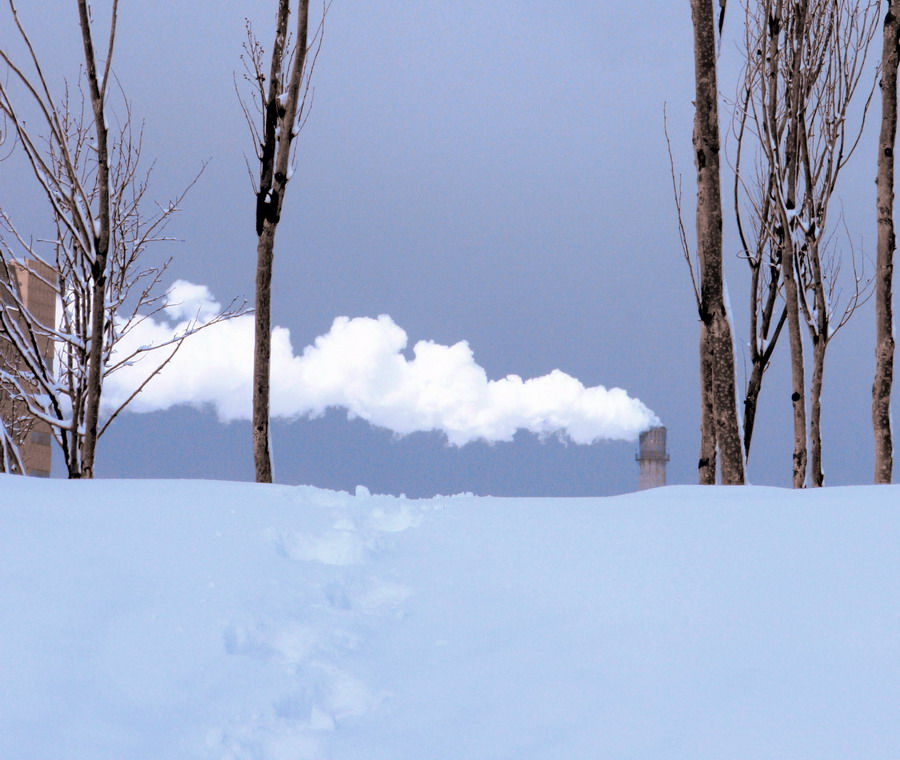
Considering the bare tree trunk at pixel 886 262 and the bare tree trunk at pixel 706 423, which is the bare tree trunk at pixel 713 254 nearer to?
the bare tree trunk at pixel 706 423

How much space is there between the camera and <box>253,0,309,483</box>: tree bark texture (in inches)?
226

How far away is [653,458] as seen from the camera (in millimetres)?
18406

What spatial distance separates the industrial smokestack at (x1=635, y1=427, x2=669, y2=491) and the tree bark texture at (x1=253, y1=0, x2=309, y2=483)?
1385 centimetres

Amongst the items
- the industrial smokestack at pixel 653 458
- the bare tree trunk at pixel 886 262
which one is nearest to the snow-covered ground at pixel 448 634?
the bare tree trunk at pixel 886 262

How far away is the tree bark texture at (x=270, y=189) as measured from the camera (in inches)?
226

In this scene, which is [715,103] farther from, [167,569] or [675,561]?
[167,569]

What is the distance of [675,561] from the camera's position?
106 inches

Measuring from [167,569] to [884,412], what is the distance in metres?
5.61

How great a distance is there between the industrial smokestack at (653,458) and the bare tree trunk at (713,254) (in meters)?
13.7

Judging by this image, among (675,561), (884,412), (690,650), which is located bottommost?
(690,650)

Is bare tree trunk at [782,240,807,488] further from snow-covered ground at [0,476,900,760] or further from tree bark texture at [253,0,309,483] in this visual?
tree bark texture at [253,0,309,483]

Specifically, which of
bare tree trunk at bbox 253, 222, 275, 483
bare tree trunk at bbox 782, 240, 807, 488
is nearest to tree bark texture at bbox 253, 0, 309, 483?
bare tree trunk at bbox 253, 222, 275, 483

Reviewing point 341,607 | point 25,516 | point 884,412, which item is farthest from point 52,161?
point 884,412

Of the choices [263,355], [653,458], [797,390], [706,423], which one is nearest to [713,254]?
[706,423]
